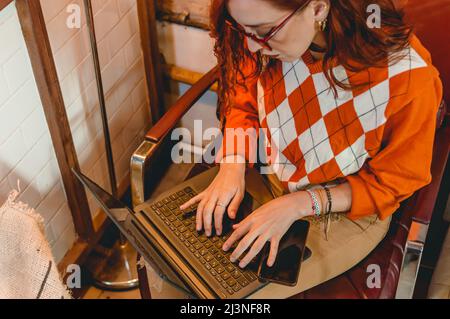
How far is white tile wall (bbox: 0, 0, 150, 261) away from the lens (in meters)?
1.38

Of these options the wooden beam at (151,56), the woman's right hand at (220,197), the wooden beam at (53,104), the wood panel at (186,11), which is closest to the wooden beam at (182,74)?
the wooden beam at (151,56)

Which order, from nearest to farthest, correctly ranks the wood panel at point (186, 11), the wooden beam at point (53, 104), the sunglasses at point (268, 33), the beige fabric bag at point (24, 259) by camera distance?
the sunglasses at point (268, 33)
the beige fabric bag at point (24, 259)
the wooden beam at point (53, 104)
the wood panel at point (186, 11)

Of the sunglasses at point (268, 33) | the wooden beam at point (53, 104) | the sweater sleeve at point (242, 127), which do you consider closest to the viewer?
the sunglasses at point (268, 33)

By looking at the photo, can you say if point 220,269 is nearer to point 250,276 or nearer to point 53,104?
point 250,276

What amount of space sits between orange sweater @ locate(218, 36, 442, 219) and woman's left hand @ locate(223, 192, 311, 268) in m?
0.10

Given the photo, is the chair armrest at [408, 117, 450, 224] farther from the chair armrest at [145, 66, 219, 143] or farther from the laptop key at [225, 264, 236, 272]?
the chair armrest at [145, 66, 219, 143]

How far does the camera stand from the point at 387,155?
1.21 m

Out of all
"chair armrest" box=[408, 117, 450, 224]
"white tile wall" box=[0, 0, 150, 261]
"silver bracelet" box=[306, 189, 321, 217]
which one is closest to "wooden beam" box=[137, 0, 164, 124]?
"white tile wall" box=[0, 0, 150, 261]

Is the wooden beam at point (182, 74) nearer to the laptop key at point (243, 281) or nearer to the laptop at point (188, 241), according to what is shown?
the laptop at point (188, 241)

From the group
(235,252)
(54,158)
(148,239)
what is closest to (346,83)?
(235,252)

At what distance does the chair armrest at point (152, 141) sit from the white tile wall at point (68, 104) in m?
0.32

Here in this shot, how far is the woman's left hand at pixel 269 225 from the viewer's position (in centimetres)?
124

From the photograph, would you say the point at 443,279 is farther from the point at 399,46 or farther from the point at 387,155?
the point at 399,46
